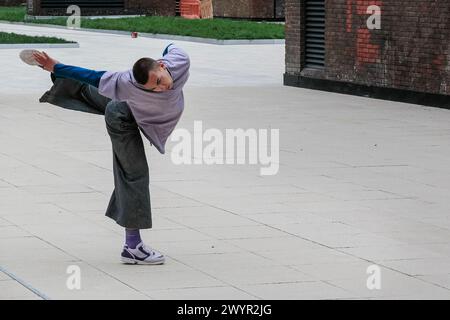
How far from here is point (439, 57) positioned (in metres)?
18.8

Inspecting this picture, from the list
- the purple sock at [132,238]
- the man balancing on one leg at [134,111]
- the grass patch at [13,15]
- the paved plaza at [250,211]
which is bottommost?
the grass patch at [13,15]

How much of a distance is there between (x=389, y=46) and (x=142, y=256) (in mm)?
11928

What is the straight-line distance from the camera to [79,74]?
8.42m

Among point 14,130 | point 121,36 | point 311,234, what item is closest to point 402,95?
point 14,130

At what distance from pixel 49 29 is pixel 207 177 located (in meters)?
29.1

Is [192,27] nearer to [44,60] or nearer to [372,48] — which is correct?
[372,48]

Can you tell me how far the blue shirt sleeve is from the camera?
27.7ft

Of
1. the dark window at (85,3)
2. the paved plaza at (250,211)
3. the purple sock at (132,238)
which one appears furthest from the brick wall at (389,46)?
the dark window at (85,3)

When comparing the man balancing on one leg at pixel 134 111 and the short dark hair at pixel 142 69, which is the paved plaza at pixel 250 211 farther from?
the short dark hair at pixel 142 69

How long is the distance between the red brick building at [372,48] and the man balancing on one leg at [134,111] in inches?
415

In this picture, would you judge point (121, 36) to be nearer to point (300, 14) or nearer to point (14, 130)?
point (300, 14)

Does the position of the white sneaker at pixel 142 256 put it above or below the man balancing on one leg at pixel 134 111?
below

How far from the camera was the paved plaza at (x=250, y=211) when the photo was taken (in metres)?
8.17

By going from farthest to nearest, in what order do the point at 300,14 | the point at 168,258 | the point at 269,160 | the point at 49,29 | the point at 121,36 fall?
the point at 49,29 → the point at 121,36 → the point at 300,14 → the point at 269,160 → the point at 168,258
